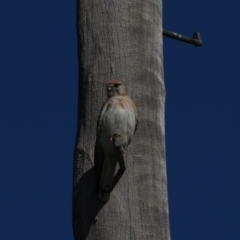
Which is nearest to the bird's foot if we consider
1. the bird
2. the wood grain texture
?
the bird

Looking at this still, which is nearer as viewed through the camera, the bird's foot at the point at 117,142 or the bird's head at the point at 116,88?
the bird's foot at the point at 117,142

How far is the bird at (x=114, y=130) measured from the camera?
2.59 meters

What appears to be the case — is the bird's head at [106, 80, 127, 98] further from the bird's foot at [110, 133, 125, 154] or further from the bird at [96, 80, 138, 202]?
the bird's foot at [110, 133, 125, 154]

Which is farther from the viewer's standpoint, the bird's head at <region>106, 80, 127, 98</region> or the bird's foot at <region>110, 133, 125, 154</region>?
the bird's head at <region>106, 80, 127, 98</region>

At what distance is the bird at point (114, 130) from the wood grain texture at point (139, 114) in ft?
0.19

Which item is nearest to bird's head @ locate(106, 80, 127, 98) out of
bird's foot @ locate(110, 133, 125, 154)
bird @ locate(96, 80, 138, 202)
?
bird @ locate(96, 80, 138, 202)

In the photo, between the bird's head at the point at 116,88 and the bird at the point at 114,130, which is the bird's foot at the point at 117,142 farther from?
the bird's head at the point at 116,88

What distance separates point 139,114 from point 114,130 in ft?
0.57

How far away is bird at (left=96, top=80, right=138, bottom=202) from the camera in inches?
102

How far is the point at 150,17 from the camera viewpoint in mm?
3014

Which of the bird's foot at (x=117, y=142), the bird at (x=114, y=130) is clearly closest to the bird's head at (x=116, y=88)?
the bird at (x=114, y=130)

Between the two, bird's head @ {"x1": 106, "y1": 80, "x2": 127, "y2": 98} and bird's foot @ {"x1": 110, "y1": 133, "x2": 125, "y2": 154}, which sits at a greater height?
bird's head @ {"x1": 106, "y1": 80, "x2": 127, "y2": 98}

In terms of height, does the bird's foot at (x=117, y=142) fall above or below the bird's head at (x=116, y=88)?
below

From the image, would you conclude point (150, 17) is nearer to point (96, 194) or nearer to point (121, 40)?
point (121, 40)
